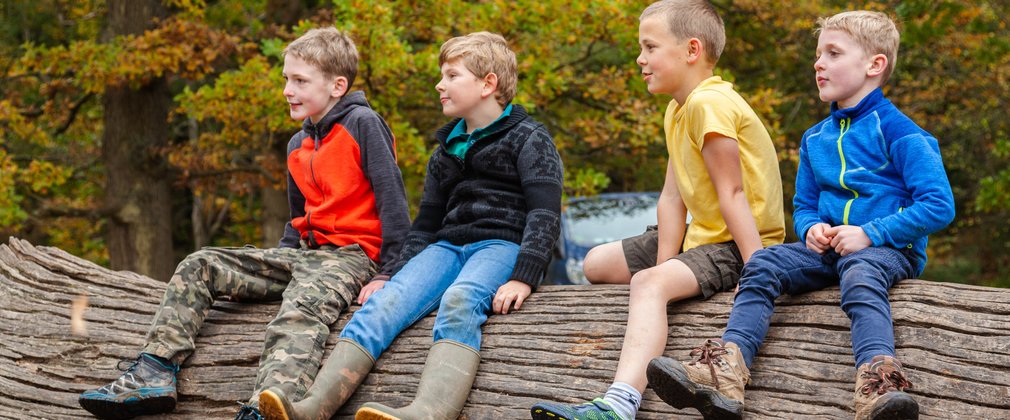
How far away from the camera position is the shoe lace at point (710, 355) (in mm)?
3205

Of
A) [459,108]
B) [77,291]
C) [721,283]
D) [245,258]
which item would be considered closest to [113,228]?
[77,291]

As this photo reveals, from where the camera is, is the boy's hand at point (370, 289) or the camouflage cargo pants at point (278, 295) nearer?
the camouflage cargo pants at point (278, 295)

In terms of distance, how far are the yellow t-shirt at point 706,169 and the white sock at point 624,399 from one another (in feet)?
2.71

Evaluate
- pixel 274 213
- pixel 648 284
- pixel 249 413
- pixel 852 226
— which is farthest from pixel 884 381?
pixel 274 213

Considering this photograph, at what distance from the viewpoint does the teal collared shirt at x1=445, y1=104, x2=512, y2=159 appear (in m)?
4.36

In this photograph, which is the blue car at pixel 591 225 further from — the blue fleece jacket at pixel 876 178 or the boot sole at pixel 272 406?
the boot sole at pixel 272 406

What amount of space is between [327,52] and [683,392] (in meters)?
2.53

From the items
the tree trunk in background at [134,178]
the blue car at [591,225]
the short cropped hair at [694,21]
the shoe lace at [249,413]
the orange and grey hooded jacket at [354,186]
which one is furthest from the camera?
the tree trunk in background at [134,178]

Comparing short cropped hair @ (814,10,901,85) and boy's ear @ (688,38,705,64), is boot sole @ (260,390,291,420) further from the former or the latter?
short cropped hair @ (814,10,901,85)

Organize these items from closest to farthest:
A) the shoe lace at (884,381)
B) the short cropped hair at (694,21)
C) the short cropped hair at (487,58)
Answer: the shoe lace at (884,381) → the short cropped hair at (694,21) → the short cropped hair at (487,58)

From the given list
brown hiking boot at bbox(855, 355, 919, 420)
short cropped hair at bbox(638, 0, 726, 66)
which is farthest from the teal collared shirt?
brown hiking boot at bbox(855, 355, 919, 420)

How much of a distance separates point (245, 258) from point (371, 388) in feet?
3.32

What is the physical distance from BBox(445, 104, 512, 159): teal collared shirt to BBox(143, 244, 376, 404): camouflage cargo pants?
67 cm

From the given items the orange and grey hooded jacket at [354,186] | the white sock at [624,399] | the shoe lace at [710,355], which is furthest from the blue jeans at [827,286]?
the orange and grey hooded jacket at [354,186]
